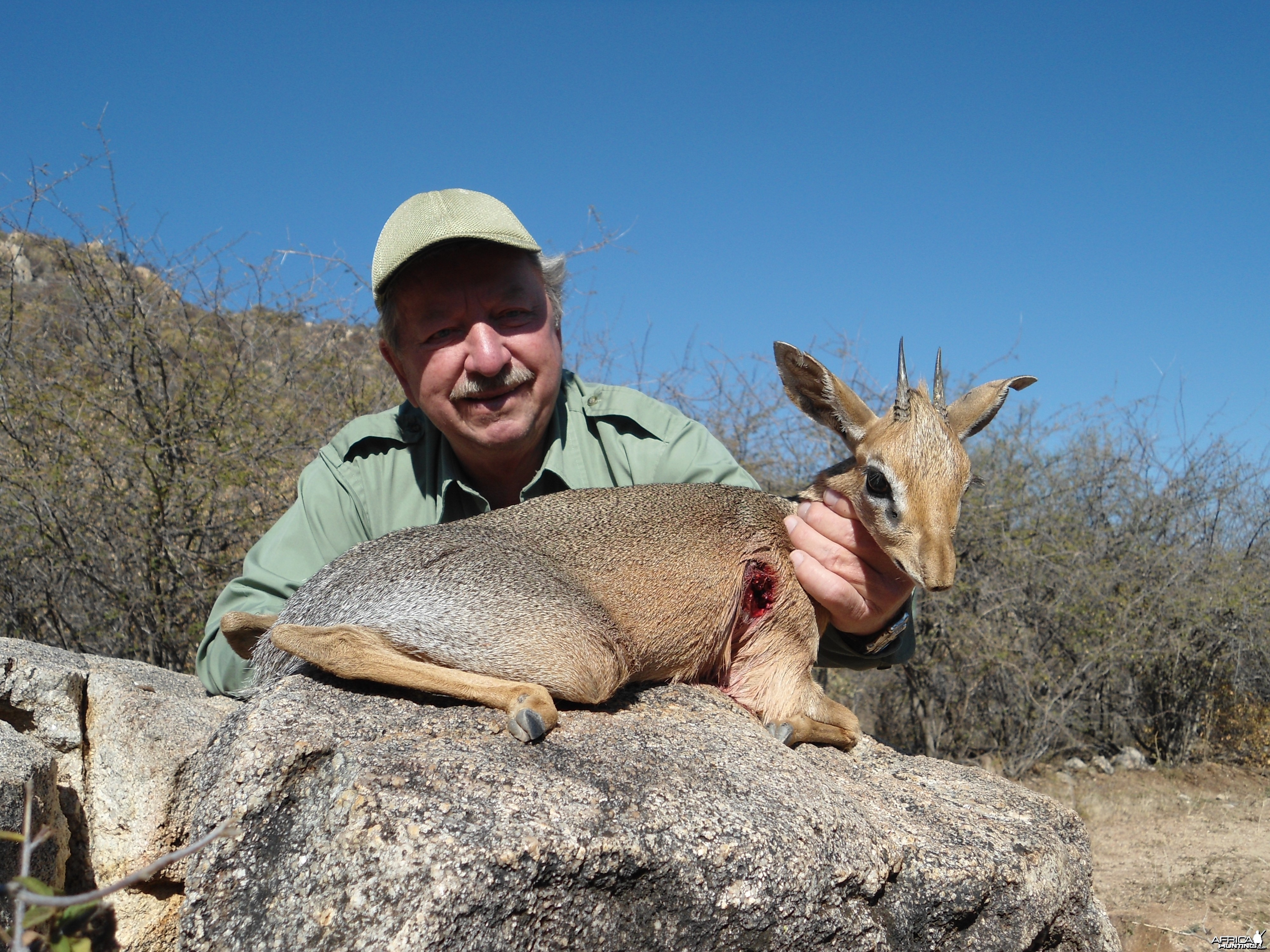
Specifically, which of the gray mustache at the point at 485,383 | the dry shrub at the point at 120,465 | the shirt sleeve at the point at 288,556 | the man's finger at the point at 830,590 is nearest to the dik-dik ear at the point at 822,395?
the man's finger at the point at 830,590

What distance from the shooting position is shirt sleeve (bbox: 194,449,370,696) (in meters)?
5.03

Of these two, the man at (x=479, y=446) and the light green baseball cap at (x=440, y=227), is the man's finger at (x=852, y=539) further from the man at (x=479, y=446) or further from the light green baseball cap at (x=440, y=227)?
the light green baseball cap at (x=440, y=227)

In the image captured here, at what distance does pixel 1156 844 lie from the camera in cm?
862

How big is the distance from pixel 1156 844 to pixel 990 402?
6.26m

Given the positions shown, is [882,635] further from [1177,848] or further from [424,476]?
[1177,848]

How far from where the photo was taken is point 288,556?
17.6ft

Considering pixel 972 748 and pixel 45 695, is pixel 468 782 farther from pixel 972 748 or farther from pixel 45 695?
pixel 972 748

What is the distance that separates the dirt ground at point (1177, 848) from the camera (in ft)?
20.7

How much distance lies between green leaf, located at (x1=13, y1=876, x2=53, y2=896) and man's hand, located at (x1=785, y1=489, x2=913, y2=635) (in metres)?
3.49

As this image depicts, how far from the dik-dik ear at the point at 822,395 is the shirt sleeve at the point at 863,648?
983mm

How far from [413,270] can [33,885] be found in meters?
4.19

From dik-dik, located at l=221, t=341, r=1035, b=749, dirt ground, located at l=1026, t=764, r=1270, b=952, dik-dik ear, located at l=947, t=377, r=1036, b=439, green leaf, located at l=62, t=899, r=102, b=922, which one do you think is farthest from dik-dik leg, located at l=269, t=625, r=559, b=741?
dirt ground, located at l=1026, t=764, r=1270, b=952

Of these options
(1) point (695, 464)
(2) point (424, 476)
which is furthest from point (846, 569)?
(2) point (424, 476)

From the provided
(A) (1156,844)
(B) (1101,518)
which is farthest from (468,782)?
(B) (1101,518)
